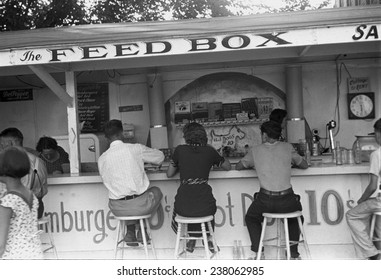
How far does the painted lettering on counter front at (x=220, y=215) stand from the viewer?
441 cm

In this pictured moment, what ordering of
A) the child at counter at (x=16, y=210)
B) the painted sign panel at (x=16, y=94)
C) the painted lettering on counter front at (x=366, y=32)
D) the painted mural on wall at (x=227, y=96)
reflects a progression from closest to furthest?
the child at counter at (x=16, y=210)
the painted lettering on counter front at (x=366, y=32)
the painted mural on wall at (x=227, y=96)
the painted sign panel at (x=16, y=94)

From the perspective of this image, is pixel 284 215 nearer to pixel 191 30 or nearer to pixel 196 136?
pixel 196 136

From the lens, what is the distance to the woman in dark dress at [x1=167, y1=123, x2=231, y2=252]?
3.94 metres

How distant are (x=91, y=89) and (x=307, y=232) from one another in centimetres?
483

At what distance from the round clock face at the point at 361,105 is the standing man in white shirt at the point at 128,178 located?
444 centimetres

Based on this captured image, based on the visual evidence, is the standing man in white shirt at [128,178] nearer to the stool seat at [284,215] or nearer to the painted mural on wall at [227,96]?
the stool seat at [284,215]

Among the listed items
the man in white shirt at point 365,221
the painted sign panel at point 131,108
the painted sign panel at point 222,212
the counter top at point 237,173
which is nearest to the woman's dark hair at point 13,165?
the counter top at point 237,173

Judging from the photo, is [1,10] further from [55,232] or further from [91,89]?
[55,232]

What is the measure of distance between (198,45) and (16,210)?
2.03 m

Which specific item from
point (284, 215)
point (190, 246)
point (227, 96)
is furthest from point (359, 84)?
point (190, 246)

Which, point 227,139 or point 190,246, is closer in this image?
point 190,246

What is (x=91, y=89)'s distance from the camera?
26.0 ft

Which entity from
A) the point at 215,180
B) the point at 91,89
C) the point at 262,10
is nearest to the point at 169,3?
the point at 262,10

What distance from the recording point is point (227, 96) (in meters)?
7.59
